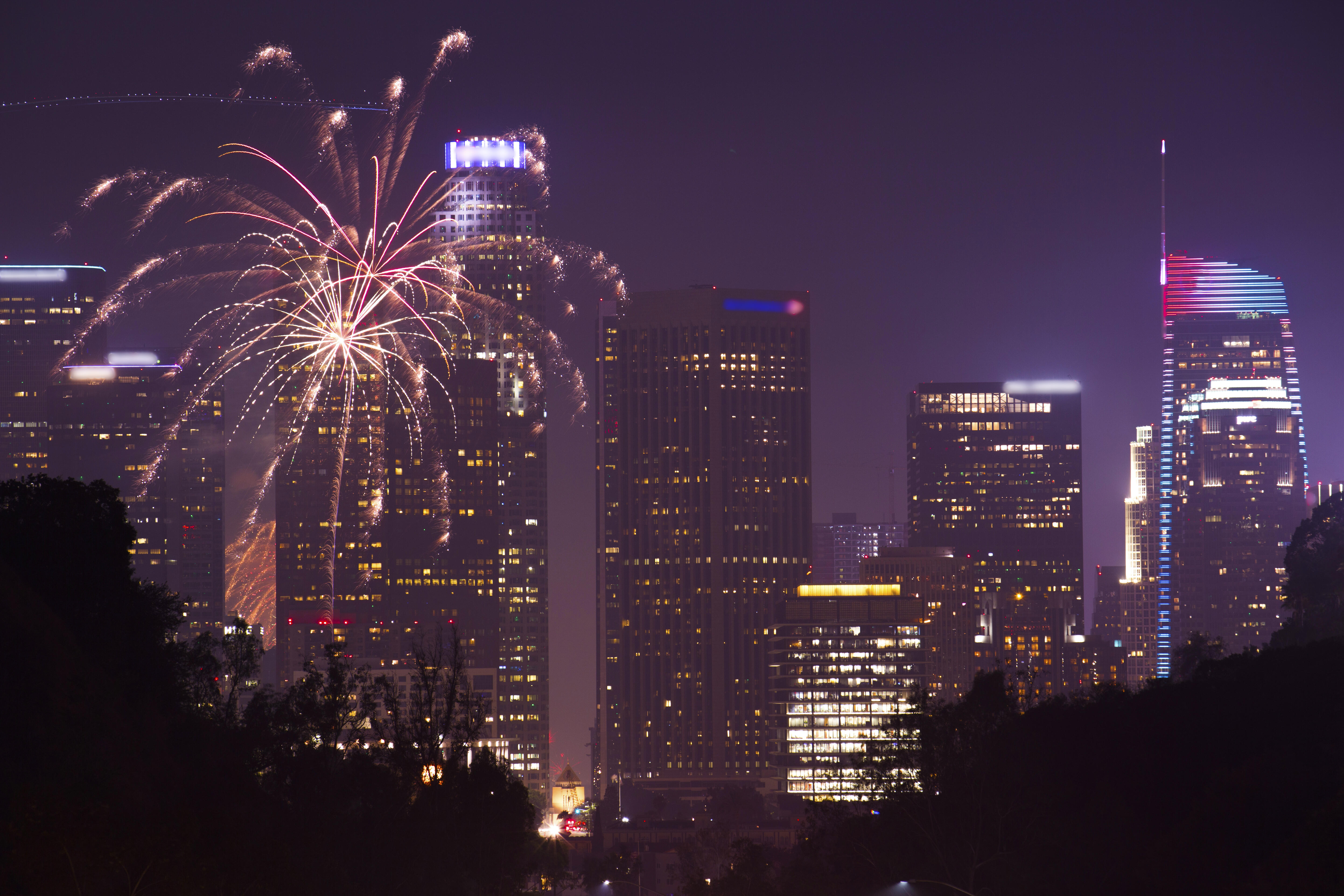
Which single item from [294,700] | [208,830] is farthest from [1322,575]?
[208,830]

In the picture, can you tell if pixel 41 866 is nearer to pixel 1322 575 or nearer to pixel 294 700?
pixel 294 700

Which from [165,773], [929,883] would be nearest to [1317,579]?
[929,883]

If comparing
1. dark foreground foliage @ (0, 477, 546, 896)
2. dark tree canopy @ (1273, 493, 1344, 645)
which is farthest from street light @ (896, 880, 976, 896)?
dark tree canopy @ (1273, 493, 1344, 645)

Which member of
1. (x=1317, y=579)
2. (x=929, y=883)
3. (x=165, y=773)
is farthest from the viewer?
(x=1317, y=579)

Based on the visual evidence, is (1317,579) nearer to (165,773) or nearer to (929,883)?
(929,883)

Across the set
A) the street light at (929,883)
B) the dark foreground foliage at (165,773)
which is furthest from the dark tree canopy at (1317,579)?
the dark foreground foliage at (165,773)

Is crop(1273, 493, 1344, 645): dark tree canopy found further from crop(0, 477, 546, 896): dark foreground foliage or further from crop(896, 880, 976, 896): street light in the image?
crop(0, 477, 546, 896): dark foreground foliage

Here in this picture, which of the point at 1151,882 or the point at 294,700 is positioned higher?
the point at 294,700

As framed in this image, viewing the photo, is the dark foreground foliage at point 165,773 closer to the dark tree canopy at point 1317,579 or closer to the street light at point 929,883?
the street light at point 929,883

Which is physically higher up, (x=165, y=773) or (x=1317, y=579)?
(x=1317, y=579)
